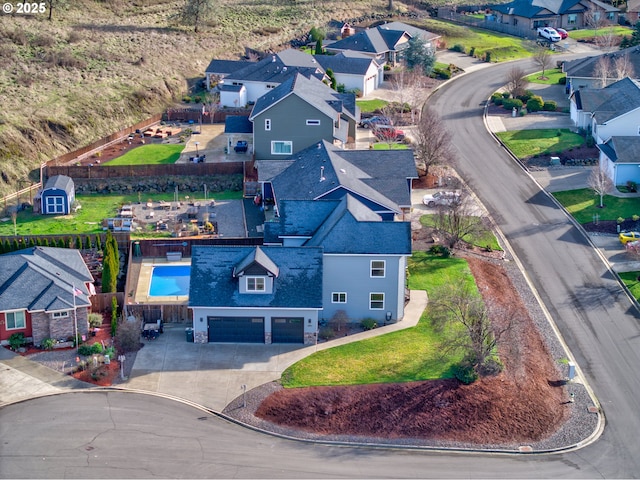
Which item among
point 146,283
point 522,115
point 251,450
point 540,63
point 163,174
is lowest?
point 251,450

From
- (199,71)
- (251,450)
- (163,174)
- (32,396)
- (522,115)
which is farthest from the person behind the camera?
(199,71)

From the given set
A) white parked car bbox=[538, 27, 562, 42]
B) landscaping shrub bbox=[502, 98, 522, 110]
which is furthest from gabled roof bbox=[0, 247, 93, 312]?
white parked car bbox=[538, 27, 562, 42]

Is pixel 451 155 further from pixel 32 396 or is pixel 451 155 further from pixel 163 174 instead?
pixel 32 396

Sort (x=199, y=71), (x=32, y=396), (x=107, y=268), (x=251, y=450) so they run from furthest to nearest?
(x=199, y=71) → (x=107, y=268) → (x=32, y=396) → (x=251, y=450)

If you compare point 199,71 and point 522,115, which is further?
point 199,71

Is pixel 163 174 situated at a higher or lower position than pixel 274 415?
higher

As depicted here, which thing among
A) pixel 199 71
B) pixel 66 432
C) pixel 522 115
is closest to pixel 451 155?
pixel 522 115

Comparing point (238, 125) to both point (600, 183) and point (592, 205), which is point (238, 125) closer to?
point (592, 205)
